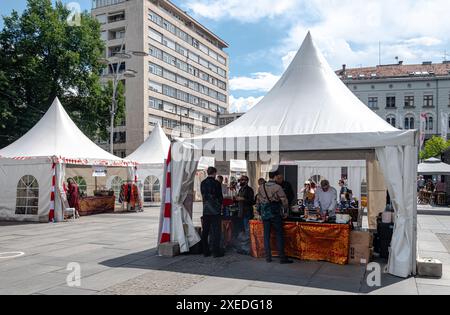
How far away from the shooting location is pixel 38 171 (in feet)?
52.7

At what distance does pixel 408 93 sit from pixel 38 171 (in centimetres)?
5683

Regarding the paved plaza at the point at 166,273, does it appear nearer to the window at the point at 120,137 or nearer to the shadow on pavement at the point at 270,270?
the shadow on pavement at the point at 270,270

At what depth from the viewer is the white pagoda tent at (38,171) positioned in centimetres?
1580

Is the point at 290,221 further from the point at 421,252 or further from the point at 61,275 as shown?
the point at 61,275

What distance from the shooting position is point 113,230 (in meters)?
13.2

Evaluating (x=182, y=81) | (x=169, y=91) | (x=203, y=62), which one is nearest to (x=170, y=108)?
(x=169, y=91)

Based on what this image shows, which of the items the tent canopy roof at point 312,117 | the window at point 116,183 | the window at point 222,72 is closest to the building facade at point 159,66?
the window at point 222,72

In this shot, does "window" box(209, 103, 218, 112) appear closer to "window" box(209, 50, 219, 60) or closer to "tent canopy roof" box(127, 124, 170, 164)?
"window" box(209, 50, 219, 60)

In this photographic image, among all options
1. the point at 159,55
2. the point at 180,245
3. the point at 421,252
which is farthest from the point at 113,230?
the point at 159,55

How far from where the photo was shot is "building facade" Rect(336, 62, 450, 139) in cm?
5906

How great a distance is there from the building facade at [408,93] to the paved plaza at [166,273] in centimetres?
5458

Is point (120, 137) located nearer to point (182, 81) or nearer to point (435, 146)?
point (182, 81)

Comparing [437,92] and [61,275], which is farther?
[437,92]
